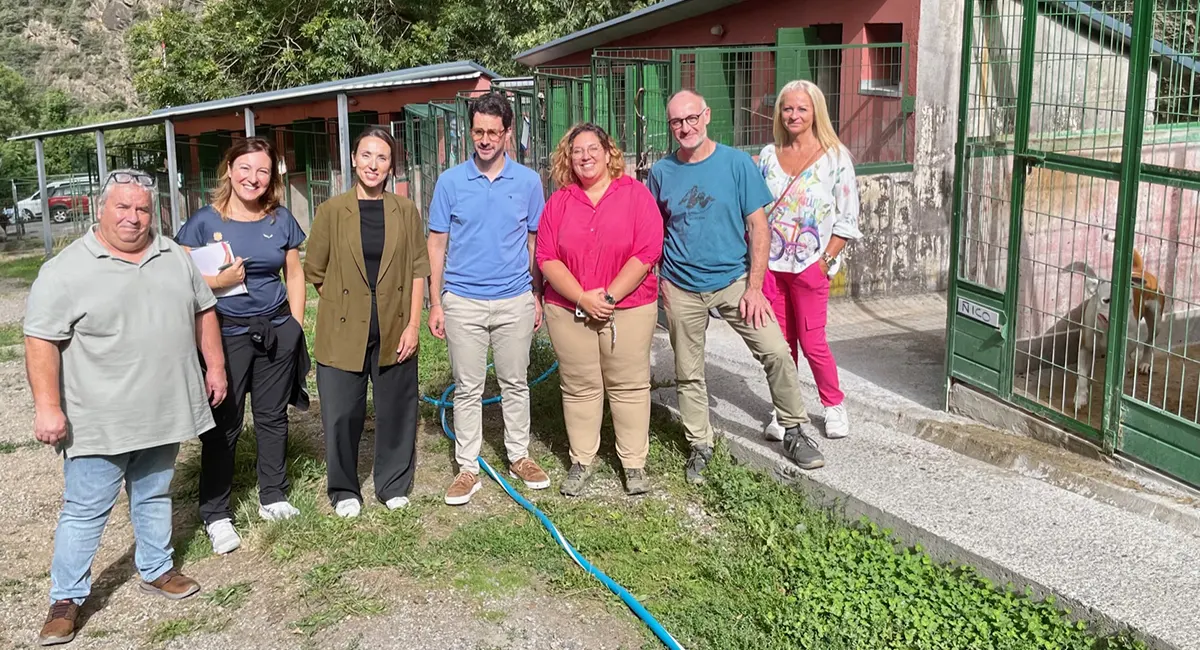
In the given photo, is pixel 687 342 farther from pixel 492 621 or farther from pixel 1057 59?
pixel 1057 59

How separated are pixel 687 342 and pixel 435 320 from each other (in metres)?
1.24

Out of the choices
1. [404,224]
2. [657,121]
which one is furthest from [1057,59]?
[657,121]

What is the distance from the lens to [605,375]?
5.21 metres

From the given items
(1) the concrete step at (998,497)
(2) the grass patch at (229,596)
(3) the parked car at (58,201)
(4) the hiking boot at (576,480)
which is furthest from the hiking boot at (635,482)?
(3) the parked car at (58,201)

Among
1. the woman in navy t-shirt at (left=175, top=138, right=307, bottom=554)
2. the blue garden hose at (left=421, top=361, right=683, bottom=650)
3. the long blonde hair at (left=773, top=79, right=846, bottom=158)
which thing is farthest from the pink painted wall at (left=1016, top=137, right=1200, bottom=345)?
the woman in navy t-shirt at (left=175, top=138, right=307, bottom=554)

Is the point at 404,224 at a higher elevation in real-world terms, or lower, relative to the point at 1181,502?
higher

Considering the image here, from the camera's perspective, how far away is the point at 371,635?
163 inches

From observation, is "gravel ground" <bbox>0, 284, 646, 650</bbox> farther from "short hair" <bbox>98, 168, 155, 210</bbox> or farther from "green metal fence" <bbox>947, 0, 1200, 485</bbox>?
"green metal fence" <bbox>947, 0, 1200, 485</bbox>

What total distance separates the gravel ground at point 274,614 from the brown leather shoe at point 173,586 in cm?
4

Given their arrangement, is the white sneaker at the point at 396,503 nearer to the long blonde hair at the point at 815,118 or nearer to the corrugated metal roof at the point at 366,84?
the long blonde hair at the point at 815,118

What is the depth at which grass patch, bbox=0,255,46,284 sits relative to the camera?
17.8 metres

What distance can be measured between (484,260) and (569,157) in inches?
25.0

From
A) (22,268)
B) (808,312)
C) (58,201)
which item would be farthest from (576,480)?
(58,201)

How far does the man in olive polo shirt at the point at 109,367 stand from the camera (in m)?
3.95
